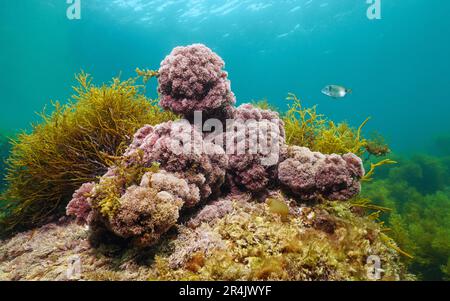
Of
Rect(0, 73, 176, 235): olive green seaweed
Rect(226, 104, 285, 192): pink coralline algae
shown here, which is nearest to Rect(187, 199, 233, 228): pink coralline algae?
Rect(226, 104, 285, 192): pink coralline algae

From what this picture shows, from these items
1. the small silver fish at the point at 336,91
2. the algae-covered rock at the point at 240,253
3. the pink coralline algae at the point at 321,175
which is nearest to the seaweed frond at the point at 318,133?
the pink coralline algae at the point at 321,175

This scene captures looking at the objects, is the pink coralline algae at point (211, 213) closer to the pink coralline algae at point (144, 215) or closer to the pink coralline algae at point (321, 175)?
the pink coralline algae at point (144, 215)

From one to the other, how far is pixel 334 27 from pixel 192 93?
214 ft

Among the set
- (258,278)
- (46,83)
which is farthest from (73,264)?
(46,83)

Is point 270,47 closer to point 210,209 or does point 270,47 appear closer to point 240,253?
point 210,209

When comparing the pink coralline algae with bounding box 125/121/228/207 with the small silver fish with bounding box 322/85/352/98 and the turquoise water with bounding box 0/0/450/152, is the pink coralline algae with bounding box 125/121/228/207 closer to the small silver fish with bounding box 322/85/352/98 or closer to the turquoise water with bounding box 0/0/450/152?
the small silver fish with bounding box 322/85/352/98

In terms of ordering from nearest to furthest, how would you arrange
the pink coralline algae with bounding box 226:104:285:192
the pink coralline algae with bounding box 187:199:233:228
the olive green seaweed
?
the pink coralline algae with bounding box 187:199:233:228 < the pink coralline algae with bounding box 226:104:285:192 < the olive green seaweed

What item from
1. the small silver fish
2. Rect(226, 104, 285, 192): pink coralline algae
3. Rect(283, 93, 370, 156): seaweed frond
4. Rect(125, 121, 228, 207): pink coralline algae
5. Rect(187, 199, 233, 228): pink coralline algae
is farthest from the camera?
the small silver fish

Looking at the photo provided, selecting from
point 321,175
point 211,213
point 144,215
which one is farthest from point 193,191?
point 321,175

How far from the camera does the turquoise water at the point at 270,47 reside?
51188mm

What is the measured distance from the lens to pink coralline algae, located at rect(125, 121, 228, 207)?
13.8 feet

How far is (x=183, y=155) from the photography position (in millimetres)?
4199

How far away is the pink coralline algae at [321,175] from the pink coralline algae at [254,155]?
0.90 ft

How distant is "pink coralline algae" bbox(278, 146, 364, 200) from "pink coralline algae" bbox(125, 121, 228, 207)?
139cm
